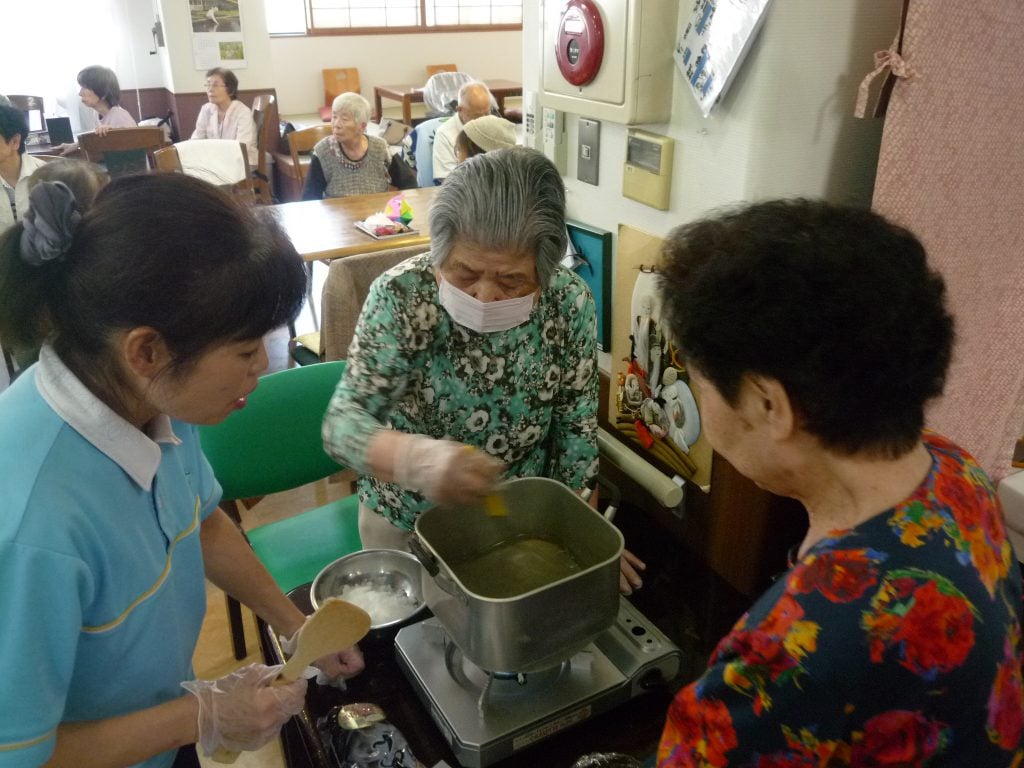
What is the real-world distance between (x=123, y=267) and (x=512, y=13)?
966cm

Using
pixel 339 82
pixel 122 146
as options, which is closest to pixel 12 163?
pixel 122 146

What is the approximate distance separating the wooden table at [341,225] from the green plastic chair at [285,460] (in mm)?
1206

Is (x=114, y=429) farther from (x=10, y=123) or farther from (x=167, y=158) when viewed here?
(x=167, y=158)

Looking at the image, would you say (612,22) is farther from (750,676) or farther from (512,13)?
(512,13)

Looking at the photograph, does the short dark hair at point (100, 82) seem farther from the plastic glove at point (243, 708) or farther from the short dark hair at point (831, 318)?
the short dark hair at point (831, 318)

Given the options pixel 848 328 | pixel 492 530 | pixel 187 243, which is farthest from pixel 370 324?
pixel 848 328

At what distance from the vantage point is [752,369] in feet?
2.33

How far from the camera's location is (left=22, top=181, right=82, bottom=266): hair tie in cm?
73

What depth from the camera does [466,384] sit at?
134 cm

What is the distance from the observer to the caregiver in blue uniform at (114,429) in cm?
71

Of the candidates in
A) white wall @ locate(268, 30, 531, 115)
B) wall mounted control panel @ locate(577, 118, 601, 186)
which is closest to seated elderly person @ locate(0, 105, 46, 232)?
wall mounted control panel @ locate(577, 118, 601, 186)

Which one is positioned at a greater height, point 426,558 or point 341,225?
point 426,558

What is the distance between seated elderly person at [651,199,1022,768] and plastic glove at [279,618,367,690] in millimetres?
474

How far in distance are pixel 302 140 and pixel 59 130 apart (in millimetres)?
1752
